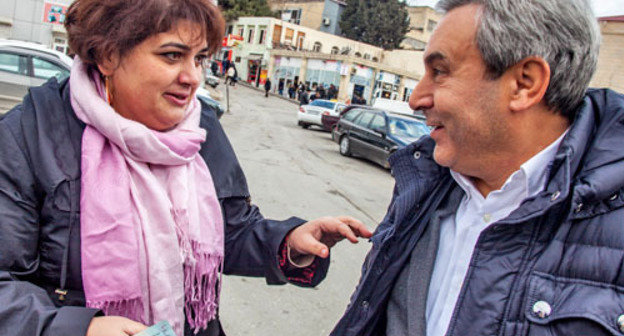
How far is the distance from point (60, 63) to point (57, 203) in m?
9.08

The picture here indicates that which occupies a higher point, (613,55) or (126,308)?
(613,55)

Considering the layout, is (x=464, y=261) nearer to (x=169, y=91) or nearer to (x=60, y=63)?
(x=169, y=91)

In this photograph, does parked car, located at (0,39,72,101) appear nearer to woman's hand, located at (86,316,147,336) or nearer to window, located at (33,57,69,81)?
window, located at (33,57,69,81)

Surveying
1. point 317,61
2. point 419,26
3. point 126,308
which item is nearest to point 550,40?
point 126,308

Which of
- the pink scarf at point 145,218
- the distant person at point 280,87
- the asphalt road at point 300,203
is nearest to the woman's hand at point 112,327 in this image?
the pink scarf at point 145,218

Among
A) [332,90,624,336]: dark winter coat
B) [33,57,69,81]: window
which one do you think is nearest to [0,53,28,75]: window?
[33,57,69,81]: window

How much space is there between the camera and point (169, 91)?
1783 mm

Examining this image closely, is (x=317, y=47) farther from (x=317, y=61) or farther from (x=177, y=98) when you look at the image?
(x=177, y=98)

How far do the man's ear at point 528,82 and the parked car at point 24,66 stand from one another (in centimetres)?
936

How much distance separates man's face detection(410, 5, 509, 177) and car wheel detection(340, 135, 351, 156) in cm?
1225

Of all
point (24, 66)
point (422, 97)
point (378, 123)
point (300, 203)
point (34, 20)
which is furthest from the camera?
point (34, 20)

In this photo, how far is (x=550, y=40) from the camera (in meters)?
1.36

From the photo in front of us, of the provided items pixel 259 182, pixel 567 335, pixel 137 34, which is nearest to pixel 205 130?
pixel 137 34

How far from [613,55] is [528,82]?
23.0m
